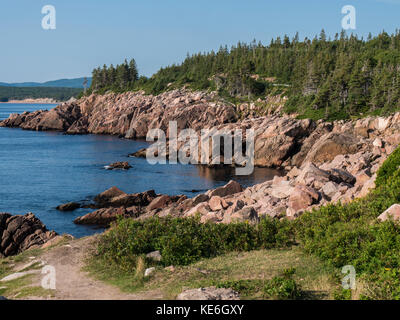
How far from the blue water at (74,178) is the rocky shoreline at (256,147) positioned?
18.1 ft

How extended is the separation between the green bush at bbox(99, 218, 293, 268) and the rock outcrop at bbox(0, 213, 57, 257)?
16.4 meters

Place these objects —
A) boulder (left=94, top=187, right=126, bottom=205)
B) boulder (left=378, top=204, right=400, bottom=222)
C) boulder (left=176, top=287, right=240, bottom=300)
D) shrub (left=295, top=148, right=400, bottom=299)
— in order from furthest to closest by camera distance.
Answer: boulder (left=94, top=187, right=126, bottom=205) → boulder (left=378, top=204, right=400, bottom=222) → shrub (left=295, top=148, right=400, bottom=299) → boulder (left=176, top=287, right=240, bottom=300)

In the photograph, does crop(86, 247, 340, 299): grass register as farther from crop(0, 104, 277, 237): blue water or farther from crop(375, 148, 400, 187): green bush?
crop(0, 104, 277, 237): blue water

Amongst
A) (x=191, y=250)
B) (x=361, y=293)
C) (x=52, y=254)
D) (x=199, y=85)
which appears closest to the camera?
(x=361, y=293)

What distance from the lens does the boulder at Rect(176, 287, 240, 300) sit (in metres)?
11.9

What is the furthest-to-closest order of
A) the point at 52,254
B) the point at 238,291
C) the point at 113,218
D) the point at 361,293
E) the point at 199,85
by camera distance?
the point at 199,85, the point at 113,218, the point at 52,254, the point at 238,291, the point at 361,293

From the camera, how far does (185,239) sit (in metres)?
18.0

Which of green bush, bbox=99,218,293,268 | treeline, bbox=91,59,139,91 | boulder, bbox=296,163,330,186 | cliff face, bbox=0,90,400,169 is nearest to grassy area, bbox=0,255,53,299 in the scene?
green bush, bbox=99,218,293,268

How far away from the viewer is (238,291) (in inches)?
502

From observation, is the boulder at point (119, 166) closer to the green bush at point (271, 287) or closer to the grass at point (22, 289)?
the grass at point (22, 289)

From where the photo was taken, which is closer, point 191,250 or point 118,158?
point 191,250
